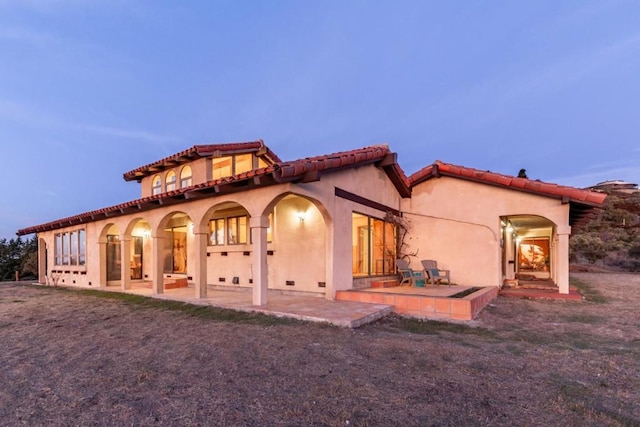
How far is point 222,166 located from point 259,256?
20.8ft

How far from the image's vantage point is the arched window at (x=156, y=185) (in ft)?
45.2

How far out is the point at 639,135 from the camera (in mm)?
75250

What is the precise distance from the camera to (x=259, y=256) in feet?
23.9

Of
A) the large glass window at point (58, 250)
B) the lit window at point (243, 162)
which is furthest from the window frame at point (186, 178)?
the large glass window at point (58, 250)

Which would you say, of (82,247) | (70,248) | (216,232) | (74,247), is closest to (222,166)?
(216,232)

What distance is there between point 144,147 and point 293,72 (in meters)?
58.7

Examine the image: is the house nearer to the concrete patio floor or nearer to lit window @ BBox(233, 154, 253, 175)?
lit window @ BBox(233, 154, 253, 175)

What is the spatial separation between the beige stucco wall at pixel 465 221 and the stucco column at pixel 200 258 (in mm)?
6821

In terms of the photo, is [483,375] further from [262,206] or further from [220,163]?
[220,163]

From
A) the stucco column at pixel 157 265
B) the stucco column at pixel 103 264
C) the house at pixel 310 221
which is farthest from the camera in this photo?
the stucco column at pixel 103 264

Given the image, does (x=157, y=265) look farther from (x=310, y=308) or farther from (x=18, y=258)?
(x=18, y=258)

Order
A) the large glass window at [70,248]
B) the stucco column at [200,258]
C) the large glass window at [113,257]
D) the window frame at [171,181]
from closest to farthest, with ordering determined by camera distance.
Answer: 1. the stucco column at [200,258]
2. the window frame at [171,181]
3. the large glass window at [113,257]
4. the large glass window at [70,248]

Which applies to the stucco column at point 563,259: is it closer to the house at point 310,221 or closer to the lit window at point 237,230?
the house at point 310,221

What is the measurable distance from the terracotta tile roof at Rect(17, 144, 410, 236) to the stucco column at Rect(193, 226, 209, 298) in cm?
94
